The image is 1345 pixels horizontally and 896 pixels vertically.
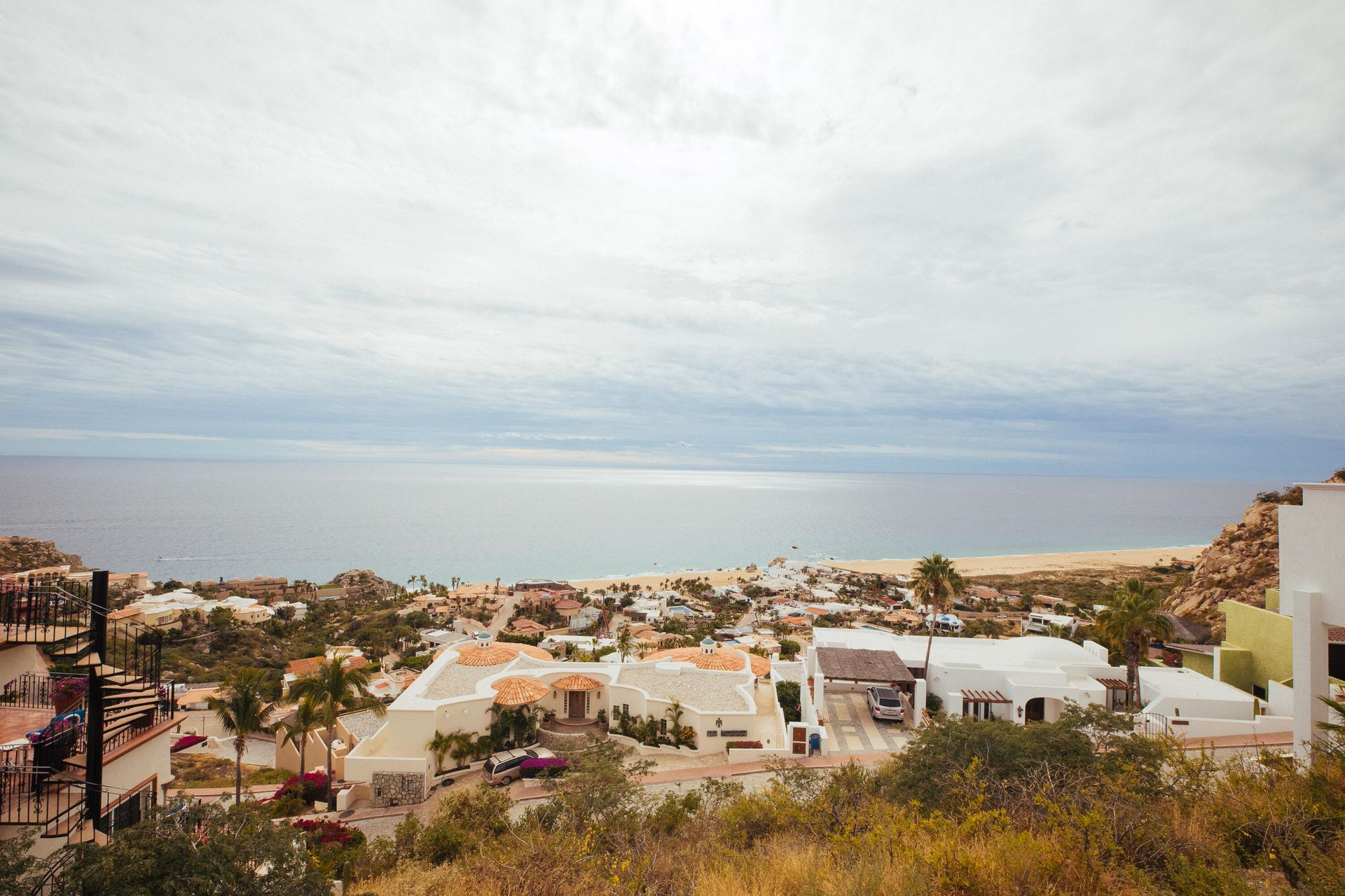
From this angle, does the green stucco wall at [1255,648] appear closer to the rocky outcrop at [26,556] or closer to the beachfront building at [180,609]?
the beachfront building at [180,609]

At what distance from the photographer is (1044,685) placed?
21391mm

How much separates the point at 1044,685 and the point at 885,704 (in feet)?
17.4

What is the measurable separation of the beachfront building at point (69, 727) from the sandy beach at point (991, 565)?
61418mm

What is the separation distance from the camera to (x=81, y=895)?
5.85m

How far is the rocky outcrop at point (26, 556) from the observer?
56.0 m

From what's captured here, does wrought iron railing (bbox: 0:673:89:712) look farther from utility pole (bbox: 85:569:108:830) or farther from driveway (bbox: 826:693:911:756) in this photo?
driveway (bbox: 826:693:911:756)

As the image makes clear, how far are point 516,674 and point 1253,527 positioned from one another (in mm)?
37902

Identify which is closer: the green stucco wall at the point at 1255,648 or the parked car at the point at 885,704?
the green stucco wall at the point at 1255,648

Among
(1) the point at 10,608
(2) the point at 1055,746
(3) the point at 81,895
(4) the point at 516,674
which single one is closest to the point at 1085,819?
(2) the point at 1055,746

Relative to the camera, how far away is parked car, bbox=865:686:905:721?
879 inches

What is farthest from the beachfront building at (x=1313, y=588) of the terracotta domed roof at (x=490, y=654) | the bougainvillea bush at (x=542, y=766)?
the terracotta domed roof at (x=490, y=654)

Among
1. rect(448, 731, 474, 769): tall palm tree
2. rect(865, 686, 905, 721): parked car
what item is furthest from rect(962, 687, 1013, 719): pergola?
rect(448, 731, 474, 769): tall palm tree

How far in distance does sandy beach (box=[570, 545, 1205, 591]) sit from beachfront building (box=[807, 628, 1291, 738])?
156ft

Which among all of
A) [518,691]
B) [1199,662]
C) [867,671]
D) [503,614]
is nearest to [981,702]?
[867,671]
